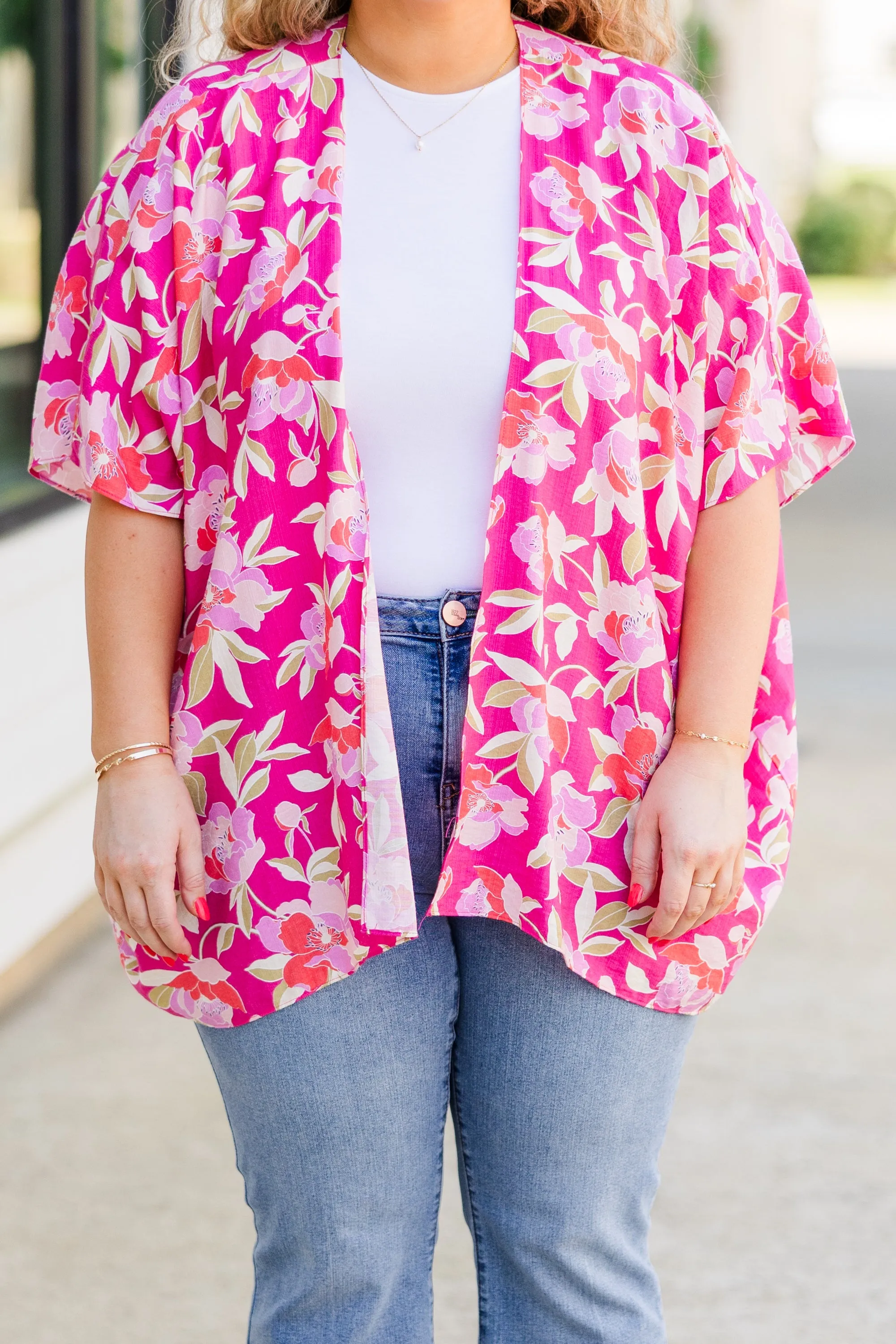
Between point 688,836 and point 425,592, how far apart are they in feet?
0.98

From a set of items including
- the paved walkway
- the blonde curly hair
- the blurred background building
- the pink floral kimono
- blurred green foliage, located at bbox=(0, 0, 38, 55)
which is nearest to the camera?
the pink floral kimono

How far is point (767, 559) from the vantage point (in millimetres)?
1340

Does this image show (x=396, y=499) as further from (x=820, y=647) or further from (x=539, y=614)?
(x=820, y=647)

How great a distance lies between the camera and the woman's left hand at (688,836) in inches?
50.8

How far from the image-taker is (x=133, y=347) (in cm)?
129

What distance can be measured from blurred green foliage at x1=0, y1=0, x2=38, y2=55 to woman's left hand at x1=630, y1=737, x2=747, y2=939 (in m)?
2.93

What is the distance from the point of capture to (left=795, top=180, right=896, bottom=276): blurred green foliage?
29156 mm

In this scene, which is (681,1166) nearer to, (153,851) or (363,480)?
(153,851)

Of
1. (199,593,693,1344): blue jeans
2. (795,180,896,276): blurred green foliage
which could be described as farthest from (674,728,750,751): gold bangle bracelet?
(795,180,896,276): blurred green foliage

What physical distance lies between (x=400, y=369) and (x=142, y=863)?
464 millimetres

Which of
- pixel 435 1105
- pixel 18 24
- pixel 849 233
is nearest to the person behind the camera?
pixel 435 1105

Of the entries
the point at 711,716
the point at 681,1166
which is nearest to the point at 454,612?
the point at 711,716

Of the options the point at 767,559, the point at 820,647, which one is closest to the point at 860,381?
the point at 820,647

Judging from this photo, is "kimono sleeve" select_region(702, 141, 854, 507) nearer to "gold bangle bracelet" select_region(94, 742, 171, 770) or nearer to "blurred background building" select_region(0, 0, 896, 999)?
"gold bangle bracelet" select_region(94, 742, 171, 770)
